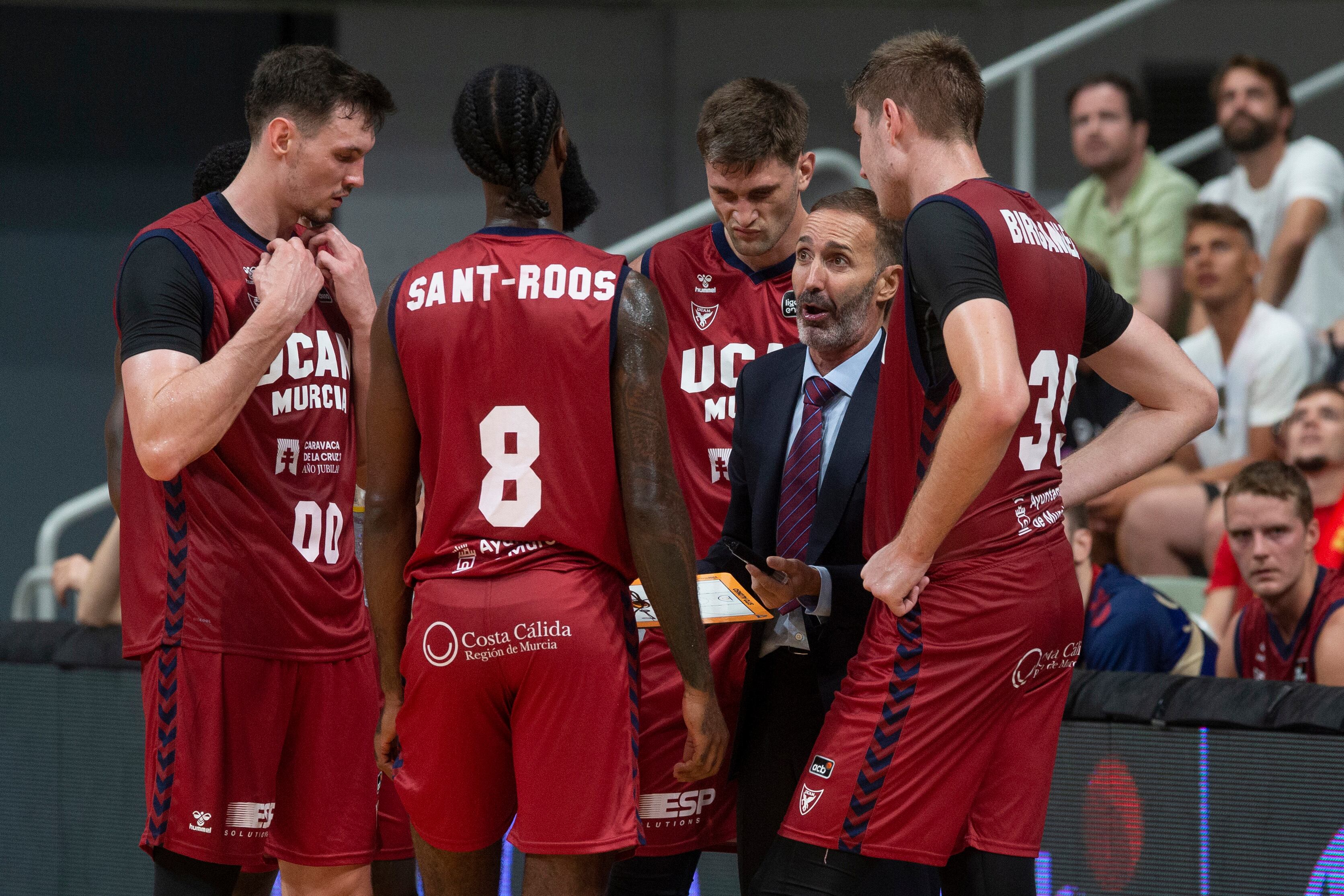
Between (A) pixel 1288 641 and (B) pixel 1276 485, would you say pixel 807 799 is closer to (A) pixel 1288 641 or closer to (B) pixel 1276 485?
(A) pixel 1288 641

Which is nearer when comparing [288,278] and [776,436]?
[288,278]

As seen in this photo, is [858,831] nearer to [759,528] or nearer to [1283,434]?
[759,528]

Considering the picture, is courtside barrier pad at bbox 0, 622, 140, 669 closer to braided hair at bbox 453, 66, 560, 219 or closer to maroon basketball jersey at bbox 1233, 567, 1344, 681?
braided hair at bbox 453, 66, 560, 219

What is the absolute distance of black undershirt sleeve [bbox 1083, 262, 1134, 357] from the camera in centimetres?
345


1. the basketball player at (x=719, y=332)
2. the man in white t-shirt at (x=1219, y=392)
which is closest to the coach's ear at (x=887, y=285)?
the basketball player at (x=719, y=332)

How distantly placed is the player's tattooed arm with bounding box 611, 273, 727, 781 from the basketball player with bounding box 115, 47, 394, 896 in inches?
35.9

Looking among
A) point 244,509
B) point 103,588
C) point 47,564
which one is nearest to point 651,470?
point 244,509

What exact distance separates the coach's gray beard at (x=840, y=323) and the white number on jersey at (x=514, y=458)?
925 millimetres

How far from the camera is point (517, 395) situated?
3168 millimetres

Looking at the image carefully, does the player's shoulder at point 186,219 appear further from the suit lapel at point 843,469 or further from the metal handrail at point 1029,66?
the metal handrail at point 1029,66

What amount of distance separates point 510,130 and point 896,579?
4.11 feet

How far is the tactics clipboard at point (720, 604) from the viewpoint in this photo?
3.45 m

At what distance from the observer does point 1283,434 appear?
6777 millimetres

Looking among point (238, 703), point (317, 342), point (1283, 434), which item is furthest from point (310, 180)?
point (1283, 434)
